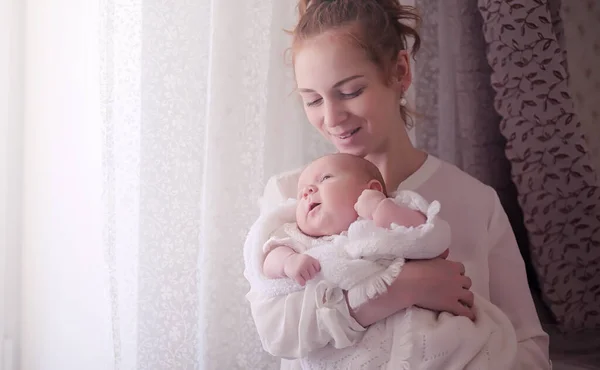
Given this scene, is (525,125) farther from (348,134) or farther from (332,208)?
(332,208)

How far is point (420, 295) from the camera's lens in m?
0.98

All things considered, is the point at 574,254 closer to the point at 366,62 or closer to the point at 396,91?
the point at 396,91

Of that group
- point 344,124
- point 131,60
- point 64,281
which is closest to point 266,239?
point 344,124

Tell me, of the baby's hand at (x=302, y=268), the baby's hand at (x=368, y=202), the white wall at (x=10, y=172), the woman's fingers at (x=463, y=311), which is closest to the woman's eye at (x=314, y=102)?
the baby's hand at (x=368, y=202)

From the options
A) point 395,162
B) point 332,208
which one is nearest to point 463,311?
point 332,208

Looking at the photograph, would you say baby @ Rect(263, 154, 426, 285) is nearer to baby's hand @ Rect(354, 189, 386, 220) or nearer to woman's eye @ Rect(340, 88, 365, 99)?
baby's hand @ Rect(354, 189, 386, 220)

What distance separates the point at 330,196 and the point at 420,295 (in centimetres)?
22

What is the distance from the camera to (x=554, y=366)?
1.55 metres

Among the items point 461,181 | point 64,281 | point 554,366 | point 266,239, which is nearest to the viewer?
point 266,239

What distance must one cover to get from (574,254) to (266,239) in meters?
0.99

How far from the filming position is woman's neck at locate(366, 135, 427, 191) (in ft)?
4.33

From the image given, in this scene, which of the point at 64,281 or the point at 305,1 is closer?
the point at 305,1

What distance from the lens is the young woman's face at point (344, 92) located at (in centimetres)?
118

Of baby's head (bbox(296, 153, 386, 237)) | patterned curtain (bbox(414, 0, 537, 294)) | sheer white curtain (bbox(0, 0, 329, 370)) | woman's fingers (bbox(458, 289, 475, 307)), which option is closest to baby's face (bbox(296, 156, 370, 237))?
baby's head (bbox(296, 153, 386, 237))
